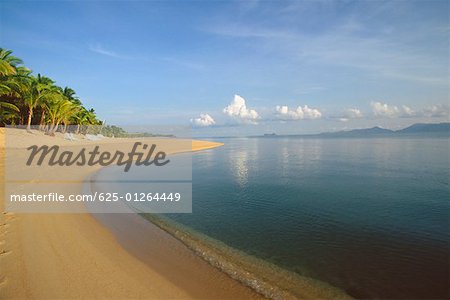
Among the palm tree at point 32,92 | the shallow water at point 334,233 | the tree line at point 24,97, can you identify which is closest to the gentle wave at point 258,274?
the shallow water at point 334,233

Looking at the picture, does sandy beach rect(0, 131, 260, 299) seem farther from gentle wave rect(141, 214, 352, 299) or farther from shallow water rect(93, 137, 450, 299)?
shallow water rect(93, 137, 450, 299)

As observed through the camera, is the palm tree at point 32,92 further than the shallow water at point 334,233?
Yes

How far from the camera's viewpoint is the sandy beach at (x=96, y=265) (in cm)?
597

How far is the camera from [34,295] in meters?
5.58

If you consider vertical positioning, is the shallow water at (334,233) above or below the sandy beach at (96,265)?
below

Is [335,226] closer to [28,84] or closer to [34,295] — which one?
[34,295]

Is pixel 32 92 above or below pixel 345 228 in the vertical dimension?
above

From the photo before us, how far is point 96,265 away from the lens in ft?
23.2

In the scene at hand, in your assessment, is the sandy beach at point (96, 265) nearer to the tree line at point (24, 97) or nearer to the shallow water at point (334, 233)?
the shallow water at point (334, 233)

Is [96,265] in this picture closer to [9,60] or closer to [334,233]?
[334,233]

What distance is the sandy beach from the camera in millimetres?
5968

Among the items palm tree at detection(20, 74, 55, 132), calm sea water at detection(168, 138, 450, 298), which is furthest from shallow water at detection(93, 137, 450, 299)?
palm tree at detection(20, 74, 55, 132)

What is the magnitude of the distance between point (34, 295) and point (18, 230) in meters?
4.33

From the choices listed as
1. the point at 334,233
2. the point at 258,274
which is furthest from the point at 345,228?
the point at 258,274
